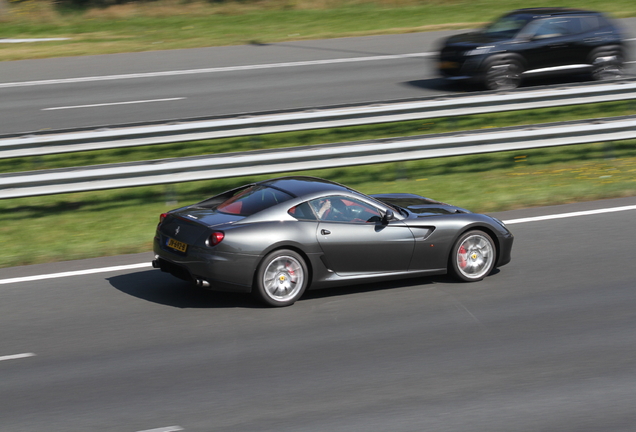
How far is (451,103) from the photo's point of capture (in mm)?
13164

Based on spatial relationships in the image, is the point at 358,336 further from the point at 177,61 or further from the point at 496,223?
the point at 177,61

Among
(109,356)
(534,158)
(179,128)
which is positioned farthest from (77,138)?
(534,158)

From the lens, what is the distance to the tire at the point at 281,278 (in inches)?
296

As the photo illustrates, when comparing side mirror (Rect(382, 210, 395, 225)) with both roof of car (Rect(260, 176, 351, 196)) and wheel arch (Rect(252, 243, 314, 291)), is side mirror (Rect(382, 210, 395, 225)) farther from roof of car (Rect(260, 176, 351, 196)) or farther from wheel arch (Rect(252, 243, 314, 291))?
wheel arch (Rect(252, 243, 314, 291))

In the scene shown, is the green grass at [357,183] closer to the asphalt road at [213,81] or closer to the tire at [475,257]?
the asphalt road at [213,81]

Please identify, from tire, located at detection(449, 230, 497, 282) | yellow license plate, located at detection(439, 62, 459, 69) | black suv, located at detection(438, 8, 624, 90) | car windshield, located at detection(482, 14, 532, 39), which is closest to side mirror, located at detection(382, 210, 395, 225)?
tire, located at detection(449, 230, 497, 282)

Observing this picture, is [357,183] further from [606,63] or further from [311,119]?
[606,63]

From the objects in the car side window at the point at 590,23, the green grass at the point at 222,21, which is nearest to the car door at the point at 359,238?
the car side window at the point at 590,23

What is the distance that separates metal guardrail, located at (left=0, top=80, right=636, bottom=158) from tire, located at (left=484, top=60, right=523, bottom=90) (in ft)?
8.76

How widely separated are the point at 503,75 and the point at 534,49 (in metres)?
0.95

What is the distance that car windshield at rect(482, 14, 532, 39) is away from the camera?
54.7 feet

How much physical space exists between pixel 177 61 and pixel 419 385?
16711 millimetres

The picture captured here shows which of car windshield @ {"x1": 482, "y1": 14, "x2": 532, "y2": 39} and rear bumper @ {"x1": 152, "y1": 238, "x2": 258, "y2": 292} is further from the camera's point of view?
car windshield @ {"x1": 482, "y1": 14, "x2": 532, "y2": 39}

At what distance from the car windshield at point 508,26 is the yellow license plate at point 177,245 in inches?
432
